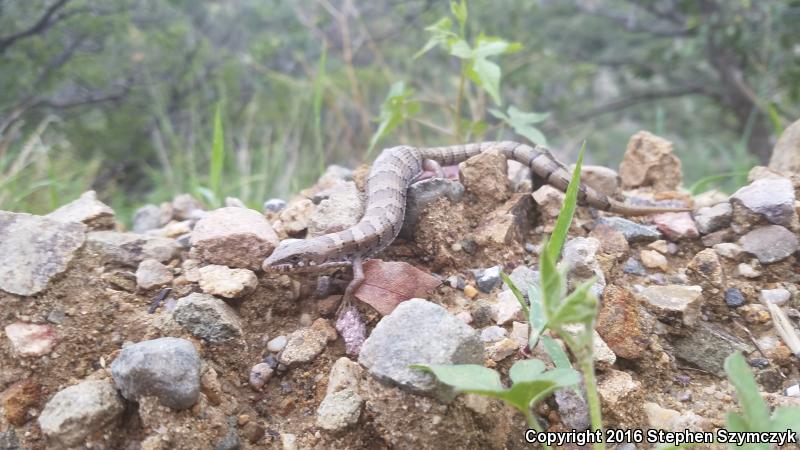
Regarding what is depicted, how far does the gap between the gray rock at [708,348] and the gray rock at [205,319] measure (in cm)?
190

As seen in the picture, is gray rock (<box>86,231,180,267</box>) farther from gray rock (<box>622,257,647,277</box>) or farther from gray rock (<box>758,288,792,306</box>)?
gray rock (<box>758,288,792,306</box>)

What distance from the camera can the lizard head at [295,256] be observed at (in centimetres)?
271

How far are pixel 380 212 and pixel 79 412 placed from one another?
1.69 metres

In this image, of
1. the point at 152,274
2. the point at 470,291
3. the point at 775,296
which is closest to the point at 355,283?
the point at 470,291

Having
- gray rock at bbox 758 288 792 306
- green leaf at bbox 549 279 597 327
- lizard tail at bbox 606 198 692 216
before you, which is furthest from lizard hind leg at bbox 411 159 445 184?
green leaf at bbox 549 279 597 327

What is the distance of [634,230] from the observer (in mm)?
3066

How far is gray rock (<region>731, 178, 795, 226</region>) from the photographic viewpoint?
2826 millimetres

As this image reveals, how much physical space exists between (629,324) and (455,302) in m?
0.75

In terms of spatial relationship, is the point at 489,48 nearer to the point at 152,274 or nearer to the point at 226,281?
the point at 226,281

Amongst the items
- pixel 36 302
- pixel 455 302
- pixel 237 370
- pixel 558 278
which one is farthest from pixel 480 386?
pixel 36 302

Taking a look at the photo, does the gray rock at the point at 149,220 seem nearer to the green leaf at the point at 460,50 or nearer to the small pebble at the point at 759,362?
the green leaf at the point at 460,50

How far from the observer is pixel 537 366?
1836mm

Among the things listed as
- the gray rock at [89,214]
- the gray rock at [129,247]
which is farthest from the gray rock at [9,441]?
the gray rock at [89,214]

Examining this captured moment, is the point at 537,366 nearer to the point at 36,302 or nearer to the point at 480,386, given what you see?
the point at 480,386
